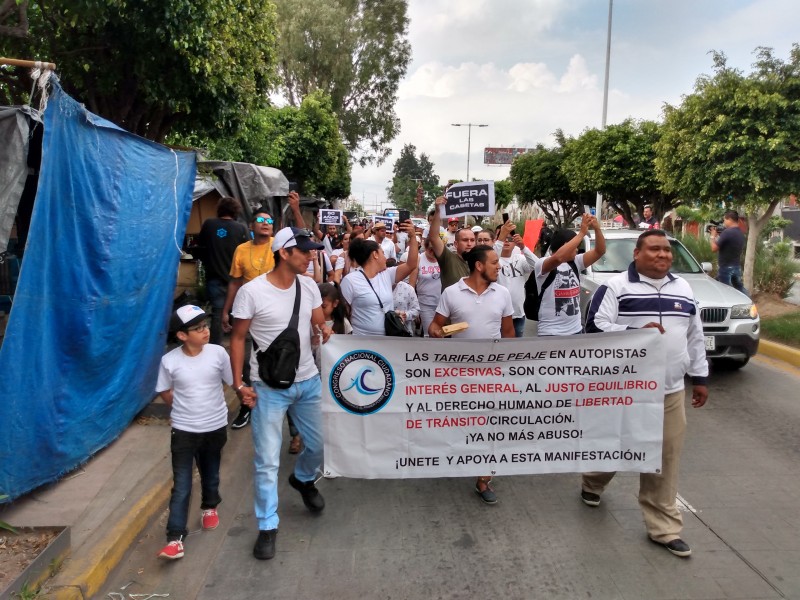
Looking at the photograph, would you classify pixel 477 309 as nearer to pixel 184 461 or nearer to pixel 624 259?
pixel 184 461

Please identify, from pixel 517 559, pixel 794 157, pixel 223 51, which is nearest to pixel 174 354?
pixel 517 559

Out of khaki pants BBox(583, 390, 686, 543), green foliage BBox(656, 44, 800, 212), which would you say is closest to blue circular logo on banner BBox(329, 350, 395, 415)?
khaki pants BBox(583, 390, 686, 543)

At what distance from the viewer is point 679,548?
3857mm

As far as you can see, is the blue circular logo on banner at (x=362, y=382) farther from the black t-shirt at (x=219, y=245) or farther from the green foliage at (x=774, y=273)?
the green foliage at (x=774, y=273)

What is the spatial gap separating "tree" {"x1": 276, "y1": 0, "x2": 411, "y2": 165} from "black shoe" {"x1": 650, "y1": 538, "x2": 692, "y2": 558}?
3214cm

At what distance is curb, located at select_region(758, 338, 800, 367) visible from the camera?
29.2 feet

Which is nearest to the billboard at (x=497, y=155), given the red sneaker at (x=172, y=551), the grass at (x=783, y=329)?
the grass at (x=783, y=329)

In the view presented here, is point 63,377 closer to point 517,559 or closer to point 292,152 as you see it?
A: point 517,559

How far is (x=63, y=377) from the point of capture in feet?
14.6

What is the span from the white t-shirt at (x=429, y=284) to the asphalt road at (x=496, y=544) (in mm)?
1862

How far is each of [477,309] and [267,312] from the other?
149cm

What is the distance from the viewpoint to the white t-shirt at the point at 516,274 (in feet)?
22.1

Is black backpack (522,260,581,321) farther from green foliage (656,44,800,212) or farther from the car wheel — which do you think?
green foliage (656,44,800,212)

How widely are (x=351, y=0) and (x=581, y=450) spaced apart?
35731mm
